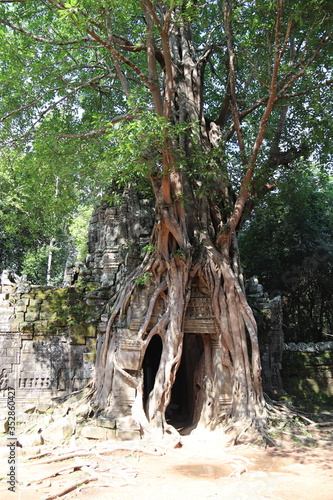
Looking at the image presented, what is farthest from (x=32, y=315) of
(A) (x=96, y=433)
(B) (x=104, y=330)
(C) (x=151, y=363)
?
Result: (A) (x=96, y=433)

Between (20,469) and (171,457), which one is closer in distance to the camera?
(20,469)

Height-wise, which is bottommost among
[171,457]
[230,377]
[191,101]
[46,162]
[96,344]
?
[171,457]

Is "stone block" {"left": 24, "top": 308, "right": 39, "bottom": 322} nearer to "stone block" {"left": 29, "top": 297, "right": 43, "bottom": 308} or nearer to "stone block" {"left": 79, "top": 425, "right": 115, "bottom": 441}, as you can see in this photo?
"stone block" {"left": 29, "top": 297, "right": 43, "bottom": 308}

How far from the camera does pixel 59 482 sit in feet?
14.4

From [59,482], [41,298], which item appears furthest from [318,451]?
[41,298]

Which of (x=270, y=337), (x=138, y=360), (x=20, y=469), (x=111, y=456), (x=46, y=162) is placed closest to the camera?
(x=20, y=469)

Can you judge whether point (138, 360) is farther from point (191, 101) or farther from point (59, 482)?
point (191, 101)

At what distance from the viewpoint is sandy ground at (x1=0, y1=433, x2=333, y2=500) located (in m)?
4.10

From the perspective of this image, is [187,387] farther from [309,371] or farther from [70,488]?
[70,488]

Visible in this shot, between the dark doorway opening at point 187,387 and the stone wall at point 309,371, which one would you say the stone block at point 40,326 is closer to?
the dark doorway opening at point 187,387

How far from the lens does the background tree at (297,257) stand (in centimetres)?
1312

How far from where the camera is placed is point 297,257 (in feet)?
44.0

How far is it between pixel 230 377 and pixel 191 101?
5647 mm

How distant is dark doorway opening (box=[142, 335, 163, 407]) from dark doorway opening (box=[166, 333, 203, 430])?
615mm
